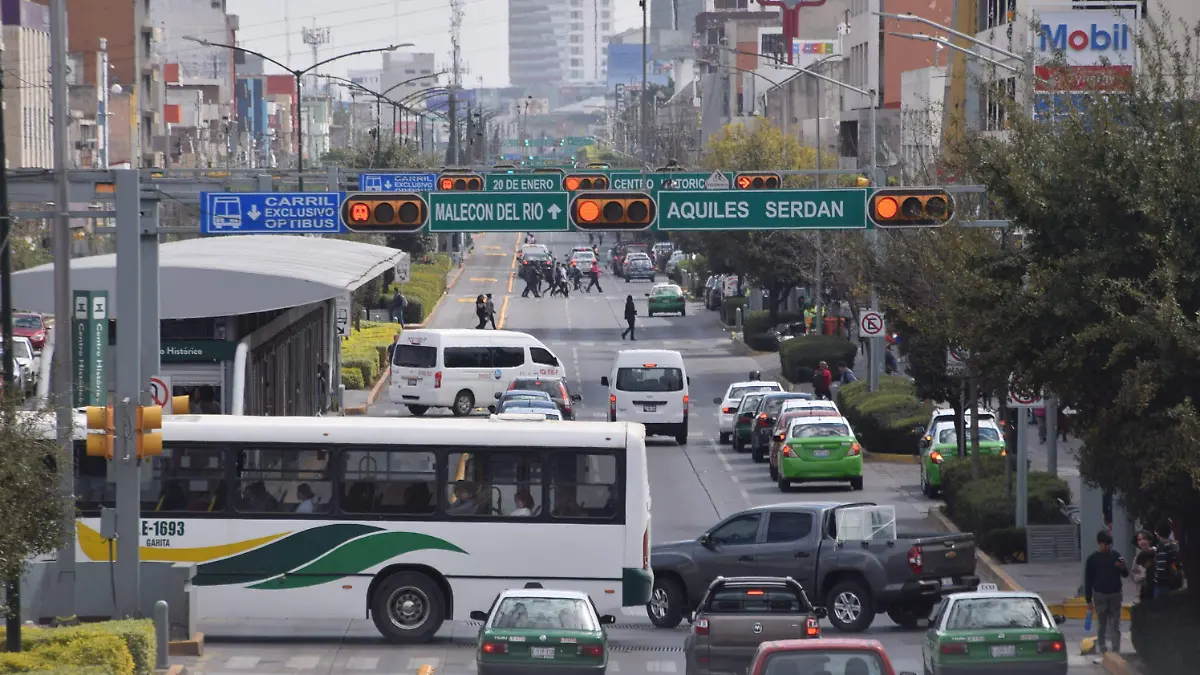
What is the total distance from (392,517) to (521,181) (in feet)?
104

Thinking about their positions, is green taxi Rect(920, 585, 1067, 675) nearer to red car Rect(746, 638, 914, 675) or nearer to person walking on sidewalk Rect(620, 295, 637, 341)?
red car Rect(746, 638, 914, 675)

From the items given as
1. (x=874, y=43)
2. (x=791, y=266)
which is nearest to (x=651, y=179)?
(x=791, y=266)

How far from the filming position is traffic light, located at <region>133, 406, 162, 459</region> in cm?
1959

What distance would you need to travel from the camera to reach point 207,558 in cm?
2242

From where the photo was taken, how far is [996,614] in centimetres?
1886

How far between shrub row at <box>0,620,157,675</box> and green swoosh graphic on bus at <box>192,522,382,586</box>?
333 cm

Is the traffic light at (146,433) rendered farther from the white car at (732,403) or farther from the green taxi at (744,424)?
the white car at (732,403)

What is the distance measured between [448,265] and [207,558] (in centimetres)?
8350

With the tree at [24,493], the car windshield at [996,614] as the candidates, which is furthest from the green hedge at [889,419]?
the tree at [24,493]

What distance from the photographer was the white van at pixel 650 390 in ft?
151

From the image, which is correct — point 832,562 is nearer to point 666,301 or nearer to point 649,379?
point 649,379

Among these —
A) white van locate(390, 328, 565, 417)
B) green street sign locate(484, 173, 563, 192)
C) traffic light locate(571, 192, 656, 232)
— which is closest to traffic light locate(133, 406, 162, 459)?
traffic light locate(571, 192, 656, 232)

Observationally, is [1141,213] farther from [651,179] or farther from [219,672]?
[651,179]

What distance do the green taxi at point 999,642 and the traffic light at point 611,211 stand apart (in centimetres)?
761
